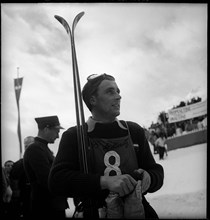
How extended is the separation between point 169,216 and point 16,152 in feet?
4.46

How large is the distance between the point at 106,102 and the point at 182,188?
949 millimetres

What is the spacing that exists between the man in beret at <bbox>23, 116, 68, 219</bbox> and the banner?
942mm

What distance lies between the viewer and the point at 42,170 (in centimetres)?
315

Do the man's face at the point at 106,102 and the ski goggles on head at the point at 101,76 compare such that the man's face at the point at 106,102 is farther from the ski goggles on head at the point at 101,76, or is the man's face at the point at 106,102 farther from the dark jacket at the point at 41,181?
the dark jacket at the point at 41,181

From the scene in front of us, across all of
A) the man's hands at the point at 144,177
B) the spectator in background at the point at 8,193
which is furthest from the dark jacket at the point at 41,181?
the man's hands at the point at 144,177

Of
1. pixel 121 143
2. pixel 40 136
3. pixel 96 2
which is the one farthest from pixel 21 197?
pixel 96 2

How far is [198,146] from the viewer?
3342 mm

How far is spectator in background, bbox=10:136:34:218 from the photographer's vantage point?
127 inches

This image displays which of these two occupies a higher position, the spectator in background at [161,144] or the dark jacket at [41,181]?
the spectator in background at [161,144]

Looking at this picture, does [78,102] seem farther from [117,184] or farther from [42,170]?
[117,184]

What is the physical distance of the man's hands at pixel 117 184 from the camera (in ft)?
9.91

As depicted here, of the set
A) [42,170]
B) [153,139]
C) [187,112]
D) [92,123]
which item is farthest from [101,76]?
[42,170]

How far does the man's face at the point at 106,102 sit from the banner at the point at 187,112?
48 cm

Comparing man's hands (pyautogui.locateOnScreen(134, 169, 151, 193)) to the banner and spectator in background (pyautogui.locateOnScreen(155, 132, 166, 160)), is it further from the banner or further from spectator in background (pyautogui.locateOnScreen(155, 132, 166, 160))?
the banner
